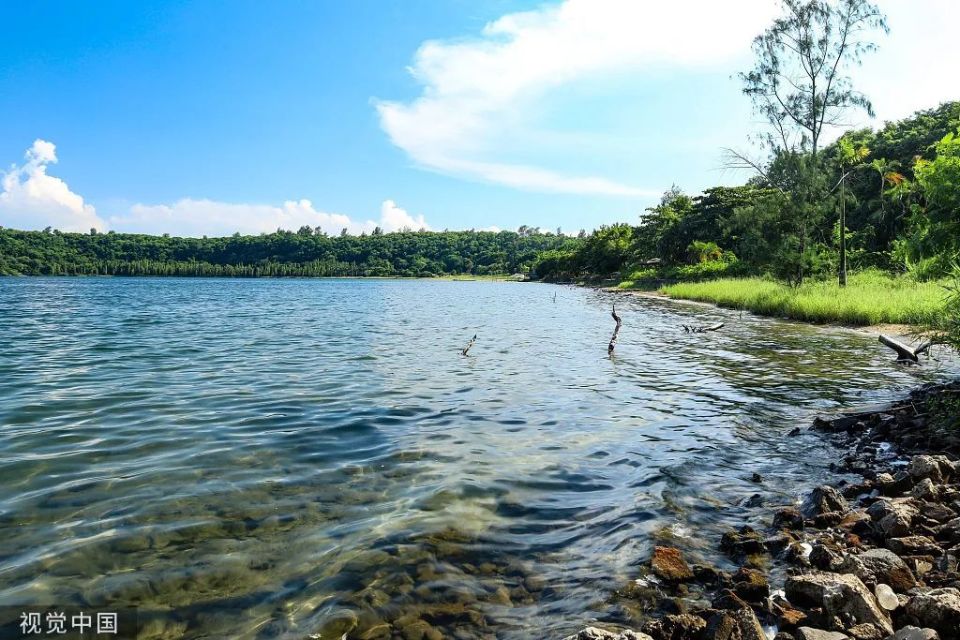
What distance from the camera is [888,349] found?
2072 centimetres

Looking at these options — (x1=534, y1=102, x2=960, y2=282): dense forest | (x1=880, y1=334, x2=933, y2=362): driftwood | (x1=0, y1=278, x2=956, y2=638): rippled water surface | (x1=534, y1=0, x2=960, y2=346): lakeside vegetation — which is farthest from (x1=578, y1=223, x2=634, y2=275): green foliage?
(x1=0, y1=278, x2=956, y2=638): rippled water surface

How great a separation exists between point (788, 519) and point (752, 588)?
6.58 ft

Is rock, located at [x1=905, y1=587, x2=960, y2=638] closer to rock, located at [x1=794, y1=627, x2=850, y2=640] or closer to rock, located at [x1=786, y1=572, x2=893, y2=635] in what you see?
rock, located at [x1=786, y1=572, x2=893, y2=635]

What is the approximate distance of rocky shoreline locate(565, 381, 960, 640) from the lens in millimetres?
4047

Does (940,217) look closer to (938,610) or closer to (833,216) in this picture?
(938,610)

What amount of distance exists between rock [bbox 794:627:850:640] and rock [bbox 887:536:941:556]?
6.18ft

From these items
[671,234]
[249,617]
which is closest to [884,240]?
[671,234]

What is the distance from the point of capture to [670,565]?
17.9ft

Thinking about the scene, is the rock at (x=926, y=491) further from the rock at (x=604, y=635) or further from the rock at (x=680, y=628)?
the rock at (x=604, y=635)

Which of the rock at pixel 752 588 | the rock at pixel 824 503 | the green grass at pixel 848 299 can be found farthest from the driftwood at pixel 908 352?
the rock at pixel 752 588

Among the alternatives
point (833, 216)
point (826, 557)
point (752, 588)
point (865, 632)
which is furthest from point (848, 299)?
point (865, 632)

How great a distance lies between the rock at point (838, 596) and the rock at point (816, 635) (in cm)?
30

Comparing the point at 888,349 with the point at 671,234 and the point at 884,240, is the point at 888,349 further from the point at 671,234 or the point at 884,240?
the point at 671,234

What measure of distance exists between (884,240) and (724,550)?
205 feet
